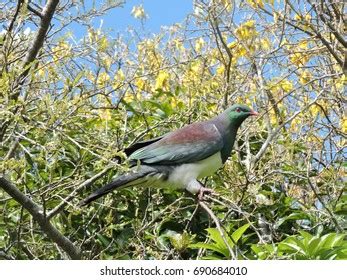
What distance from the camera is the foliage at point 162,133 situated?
8.75ft

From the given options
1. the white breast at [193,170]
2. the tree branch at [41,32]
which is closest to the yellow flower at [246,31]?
the white breast at [193,170]

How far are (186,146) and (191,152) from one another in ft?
0.18

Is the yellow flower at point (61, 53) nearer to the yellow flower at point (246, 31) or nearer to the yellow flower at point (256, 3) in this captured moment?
the yellow flower at point (246, 31)

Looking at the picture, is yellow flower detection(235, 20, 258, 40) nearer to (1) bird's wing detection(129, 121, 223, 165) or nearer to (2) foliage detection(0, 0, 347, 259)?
(2) foliage detection(0, 0, 347, 259)

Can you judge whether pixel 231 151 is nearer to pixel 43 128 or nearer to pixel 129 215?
pixel 129 215

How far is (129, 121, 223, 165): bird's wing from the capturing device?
3439mm

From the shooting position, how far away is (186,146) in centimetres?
356

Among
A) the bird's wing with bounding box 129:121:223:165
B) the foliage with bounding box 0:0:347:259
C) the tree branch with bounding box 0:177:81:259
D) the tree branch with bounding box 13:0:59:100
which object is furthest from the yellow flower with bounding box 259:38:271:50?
the tree branch with bounding box 0:177:81:259

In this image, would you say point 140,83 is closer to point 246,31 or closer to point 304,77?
point 246,31

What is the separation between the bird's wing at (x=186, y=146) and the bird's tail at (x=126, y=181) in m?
0.06

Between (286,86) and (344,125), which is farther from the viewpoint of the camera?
(286,86)

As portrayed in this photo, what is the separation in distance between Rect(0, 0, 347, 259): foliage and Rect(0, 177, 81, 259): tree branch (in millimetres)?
36

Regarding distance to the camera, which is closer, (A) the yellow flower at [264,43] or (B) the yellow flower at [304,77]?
(B) the yellow flower at [304,77]

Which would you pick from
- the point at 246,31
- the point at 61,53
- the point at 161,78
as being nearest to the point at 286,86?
the point at 246,31
